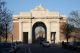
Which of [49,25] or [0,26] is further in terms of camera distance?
[49,25]

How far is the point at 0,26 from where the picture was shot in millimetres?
57844

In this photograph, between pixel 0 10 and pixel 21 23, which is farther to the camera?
pixel 21 23

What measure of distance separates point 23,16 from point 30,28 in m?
5.64

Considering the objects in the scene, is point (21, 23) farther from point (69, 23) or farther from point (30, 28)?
point (69, 23)

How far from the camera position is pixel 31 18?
143 meters

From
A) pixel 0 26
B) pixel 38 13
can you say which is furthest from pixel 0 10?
pixel 38 13

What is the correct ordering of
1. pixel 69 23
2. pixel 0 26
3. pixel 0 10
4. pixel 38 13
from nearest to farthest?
1. pixel 0 10
2. pixel 0 26
3. pixel 69 23
4. pixel 38 13

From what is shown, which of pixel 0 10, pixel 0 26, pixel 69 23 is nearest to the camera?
pixel 0 10

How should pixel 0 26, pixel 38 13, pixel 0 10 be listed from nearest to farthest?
pixel 0 10
pixel 0 26
pixel 38 13

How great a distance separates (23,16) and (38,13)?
20.4 feet

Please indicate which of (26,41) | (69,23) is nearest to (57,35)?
(26,41)

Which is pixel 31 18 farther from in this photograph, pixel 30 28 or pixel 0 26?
pixel 0 26

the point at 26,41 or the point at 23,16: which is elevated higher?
the point at 23,16

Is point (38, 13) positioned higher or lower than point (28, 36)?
higher
